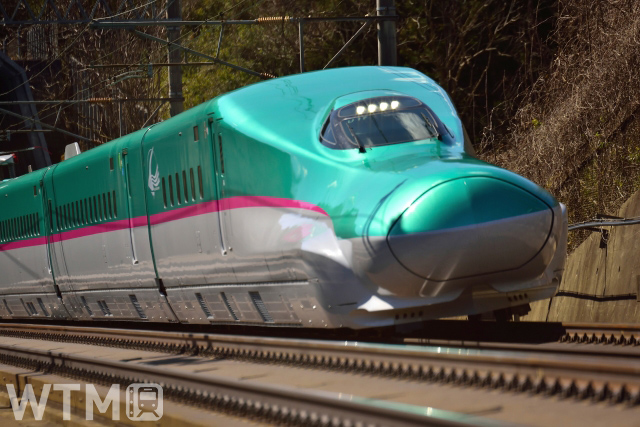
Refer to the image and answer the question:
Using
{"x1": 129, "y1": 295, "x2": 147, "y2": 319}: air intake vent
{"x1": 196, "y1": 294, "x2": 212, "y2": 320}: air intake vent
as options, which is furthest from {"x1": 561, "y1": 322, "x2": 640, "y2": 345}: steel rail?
{"x1": 129, "y1": 295, "x2": 147, "y2": 319}: air intake vent

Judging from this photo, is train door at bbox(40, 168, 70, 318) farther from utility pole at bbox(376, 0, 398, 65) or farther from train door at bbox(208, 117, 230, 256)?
train door at bbox(208, 117, 230, 256)

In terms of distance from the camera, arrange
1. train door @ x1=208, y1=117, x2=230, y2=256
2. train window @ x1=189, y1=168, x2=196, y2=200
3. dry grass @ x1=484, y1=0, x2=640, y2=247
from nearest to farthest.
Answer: train door @ x1=208, y1=117, x2=230, y2=256
train window @ x1=189, y1=168, x2=196, y2=200
dry grass @ x1=484, y1=0, x2=640, y2=247

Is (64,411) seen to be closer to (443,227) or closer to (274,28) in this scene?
(443,227)

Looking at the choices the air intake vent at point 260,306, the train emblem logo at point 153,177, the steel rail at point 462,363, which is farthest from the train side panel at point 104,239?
the air intake vent at point 260,306

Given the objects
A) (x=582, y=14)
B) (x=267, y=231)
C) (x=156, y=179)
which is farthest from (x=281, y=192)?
(x=582, y=14)

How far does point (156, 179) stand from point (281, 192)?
11.2 feet

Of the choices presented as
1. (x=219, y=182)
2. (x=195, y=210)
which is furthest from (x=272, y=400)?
(x=195, y=210)

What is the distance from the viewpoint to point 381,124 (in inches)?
347

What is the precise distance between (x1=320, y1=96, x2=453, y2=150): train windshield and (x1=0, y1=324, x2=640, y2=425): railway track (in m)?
1.74

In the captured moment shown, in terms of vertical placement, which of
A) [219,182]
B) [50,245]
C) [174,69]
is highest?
[219,182]

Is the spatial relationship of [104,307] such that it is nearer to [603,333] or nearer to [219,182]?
[219,182]

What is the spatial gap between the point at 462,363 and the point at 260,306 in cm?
302

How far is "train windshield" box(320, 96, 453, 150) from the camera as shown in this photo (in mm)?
8688

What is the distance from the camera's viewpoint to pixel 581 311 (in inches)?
437
